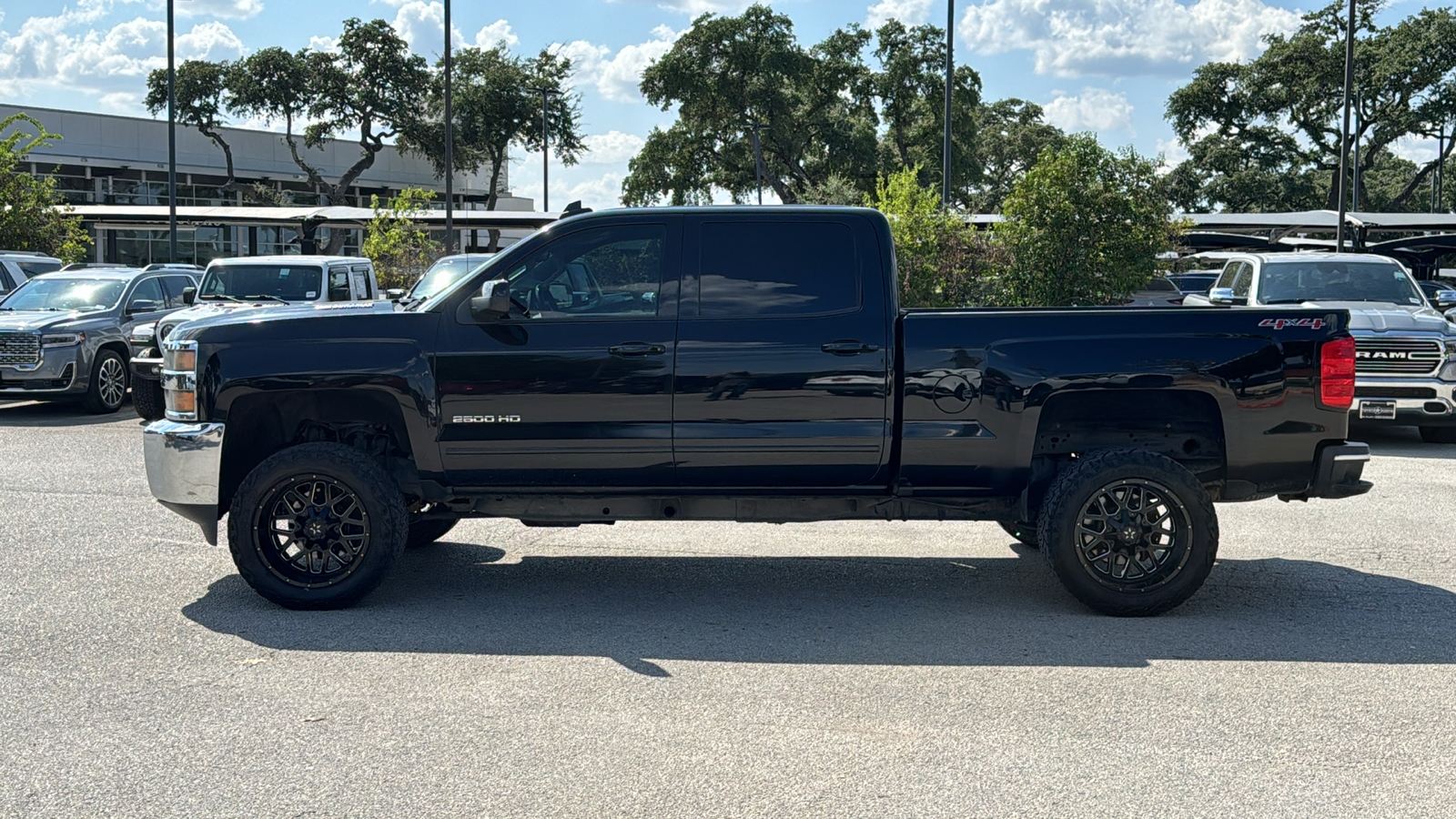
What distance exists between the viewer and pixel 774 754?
4.84m

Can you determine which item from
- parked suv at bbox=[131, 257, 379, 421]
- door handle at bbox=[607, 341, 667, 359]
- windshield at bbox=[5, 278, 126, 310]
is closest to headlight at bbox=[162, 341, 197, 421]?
door handle at bbox=[607, 341, 667, 359]

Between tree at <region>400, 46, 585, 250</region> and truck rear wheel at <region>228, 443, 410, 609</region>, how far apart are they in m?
56.3

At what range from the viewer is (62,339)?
16.4 m

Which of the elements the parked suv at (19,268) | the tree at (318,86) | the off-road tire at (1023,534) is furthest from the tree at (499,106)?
the off-road tire at (1023,534)

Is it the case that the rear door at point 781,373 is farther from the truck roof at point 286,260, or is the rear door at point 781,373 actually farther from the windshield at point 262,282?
the truck roof at point 286,260

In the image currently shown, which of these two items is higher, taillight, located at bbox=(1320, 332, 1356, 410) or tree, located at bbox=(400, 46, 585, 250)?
tree, located at bbox=(400, 46, 585, 250)

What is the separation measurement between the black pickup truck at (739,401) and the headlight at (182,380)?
1 cm

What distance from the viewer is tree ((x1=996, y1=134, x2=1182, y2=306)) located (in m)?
19.0

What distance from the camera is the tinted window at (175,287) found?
60.8ft

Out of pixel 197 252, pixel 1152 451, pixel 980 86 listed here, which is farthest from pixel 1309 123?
pixel 1152 451

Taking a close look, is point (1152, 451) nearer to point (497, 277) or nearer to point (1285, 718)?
point (1285, 718)

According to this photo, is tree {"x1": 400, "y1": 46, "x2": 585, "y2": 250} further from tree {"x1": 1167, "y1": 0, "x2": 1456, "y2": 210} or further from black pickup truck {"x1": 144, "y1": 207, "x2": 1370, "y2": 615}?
black pickup truck {"x1": 144, "y1": 207, "x2": 1370, "y2": 615}

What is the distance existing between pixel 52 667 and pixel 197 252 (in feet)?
195

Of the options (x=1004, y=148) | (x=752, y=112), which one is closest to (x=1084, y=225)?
(x=752, y=112)
